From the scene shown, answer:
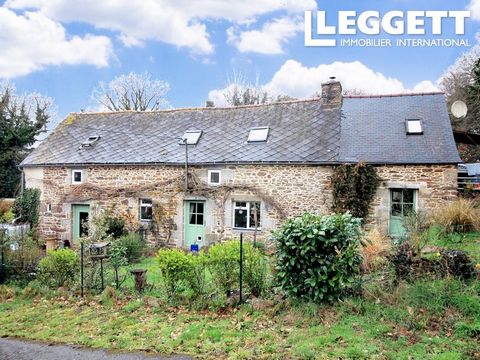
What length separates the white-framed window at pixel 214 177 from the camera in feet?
50.4

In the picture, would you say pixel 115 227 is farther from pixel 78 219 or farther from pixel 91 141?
pixel 91 141

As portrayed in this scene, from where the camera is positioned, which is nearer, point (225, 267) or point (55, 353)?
point (55, 353)

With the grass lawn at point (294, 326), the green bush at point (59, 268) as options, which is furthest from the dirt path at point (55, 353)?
the green bush at point (59, 268)

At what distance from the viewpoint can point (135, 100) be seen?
125 feet

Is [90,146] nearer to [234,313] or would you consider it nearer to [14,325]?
[14,325]

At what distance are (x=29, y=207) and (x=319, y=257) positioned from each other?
1627 centimetres

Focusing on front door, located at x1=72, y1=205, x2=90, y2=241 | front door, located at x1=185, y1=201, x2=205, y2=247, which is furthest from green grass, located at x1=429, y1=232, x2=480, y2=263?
front door, located at x1=72, y1=205, x2=90, y2=241

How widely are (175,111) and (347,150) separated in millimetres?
9437

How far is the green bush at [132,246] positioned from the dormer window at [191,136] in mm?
4639

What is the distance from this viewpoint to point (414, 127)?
46.5ft

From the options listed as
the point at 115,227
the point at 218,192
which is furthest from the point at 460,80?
the point at 115,227

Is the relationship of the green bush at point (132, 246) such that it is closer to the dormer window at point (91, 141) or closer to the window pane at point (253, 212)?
the window pane at point (253, 212)

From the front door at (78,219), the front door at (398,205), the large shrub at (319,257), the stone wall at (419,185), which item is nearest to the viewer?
the large shrub at (319,257)

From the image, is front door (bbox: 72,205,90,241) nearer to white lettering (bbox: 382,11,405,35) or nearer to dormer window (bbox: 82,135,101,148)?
dormer window (bbox: 82,135,101,148)
